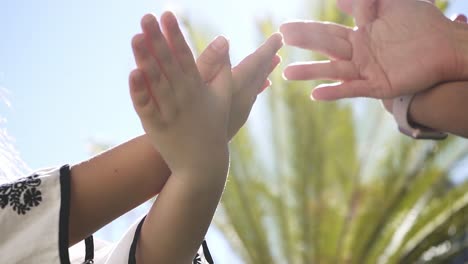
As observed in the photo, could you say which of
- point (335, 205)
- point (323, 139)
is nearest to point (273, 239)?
point (335, 205)

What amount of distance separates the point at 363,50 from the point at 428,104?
0.65 ft

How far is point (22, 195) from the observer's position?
89cm

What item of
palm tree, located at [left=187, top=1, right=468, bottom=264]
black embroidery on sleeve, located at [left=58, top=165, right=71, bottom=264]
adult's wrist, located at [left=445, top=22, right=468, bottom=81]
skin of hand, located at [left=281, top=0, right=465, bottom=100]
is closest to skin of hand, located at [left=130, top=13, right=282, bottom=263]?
black embroidery on sleeve, located at [left=58, top=165, right=71, bottom=264]

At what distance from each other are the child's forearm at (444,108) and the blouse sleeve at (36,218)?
0.81 m

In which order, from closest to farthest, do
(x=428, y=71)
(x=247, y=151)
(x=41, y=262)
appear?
(x=41, y=262)
(x=428, y=71)
(x=247, y=151)

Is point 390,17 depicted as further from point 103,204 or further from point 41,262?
point 41,262

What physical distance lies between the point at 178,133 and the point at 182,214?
119 millimetres

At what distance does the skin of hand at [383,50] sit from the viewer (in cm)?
133

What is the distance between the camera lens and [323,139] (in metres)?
4.39

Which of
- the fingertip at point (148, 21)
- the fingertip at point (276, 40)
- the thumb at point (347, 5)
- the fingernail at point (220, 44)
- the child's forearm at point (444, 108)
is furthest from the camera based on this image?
the thumb at point (347, 5)

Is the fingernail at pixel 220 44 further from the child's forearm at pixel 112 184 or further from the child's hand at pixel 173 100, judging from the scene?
the child's forearm at pixel 112 184

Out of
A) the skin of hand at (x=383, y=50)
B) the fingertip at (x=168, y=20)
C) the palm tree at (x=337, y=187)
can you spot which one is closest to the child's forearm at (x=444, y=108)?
the skin of hand at (x=383, y=50)

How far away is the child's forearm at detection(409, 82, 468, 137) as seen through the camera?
1289 mm

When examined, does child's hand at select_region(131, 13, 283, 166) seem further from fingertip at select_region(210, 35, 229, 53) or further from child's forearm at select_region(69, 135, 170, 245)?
child's forearm at select_region(69, 135, 170, 245)
